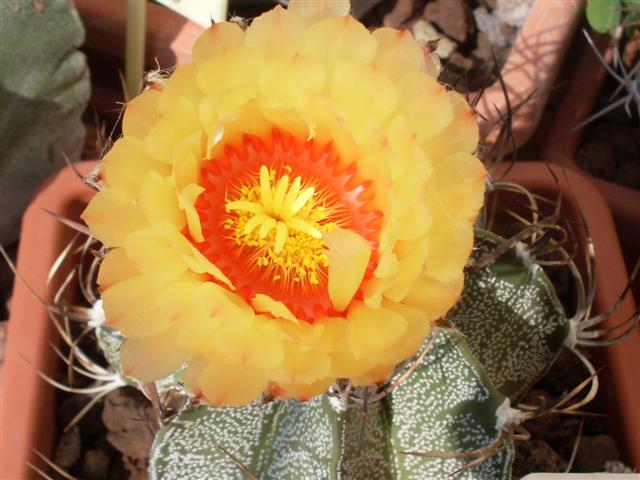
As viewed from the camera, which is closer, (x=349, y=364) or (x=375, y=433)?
(x=349, y=364)

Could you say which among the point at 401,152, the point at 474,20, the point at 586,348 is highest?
the point at 401,152

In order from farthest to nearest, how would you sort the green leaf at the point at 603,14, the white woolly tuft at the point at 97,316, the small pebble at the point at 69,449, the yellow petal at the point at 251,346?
1. the green leaf at the point at 603,14
2. the small pebble at the point at 69,449
3. the white woolly tuft at the point at 97,316
4. the yellow petal at the point at 251,346

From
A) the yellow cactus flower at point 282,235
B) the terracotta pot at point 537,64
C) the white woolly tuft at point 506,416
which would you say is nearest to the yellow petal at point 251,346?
the yellow cactus flower at point 282,235

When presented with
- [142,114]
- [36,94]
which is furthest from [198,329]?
[36,94]

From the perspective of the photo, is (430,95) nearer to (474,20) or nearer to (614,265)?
(614,265)

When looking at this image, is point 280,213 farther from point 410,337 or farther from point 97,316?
point 97,316

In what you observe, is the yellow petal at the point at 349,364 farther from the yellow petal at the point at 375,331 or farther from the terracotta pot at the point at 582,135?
the terracotta pot at the point at 582,135

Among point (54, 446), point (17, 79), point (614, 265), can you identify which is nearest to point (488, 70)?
point (614, 265)
